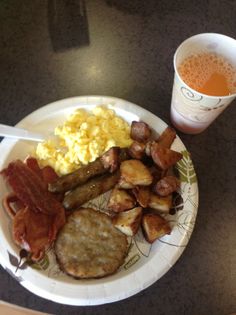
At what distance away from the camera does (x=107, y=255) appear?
3.14 ft

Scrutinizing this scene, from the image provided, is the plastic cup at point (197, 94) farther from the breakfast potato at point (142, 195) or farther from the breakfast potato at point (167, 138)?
Result: the breakfast potato at point (142, 195)

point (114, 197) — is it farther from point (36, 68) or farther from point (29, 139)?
point (36, 68)

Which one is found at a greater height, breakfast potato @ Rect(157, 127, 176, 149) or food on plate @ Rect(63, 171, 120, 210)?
breakfast potato @ Rect(157, 127, 176, 149)

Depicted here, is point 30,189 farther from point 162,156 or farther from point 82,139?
point 162,156

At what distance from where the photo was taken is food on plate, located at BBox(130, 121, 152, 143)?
1062 millimetres

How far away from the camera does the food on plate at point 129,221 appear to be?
966mm

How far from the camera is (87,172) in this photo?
1.05m

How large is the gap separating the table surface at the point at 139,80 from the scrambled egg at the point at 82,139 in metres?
0.17

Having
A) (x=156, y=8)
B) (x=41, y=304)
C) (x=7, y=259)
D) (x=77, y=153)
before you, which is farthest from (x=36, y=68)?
(x=41, y=304)

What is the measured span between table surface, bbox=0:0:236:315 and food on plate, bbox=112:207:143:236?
181 millimetres

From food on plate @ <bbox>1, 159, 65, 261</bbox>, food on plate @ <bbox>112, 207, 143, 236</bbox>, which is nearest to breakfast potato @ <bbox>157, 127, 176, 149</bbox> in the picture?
food on plate @ <bbox>112, 207, 143, 236</bbox>

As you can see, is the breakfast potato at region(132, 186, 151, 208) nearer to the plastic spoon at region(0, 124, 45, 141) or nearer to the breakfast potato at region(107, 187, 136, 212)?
the breakfast potato at region(107, 187, 136, 212)

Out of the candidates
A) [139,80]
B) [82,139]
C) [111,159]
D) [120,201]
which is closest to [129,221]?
[120,201]

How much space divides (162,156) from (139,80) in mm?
422
